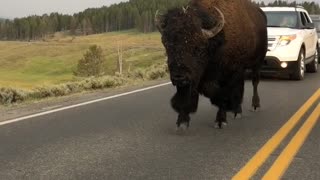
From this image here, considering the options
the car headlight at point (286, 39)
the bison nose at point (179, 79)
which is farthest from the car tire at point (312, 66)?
the bison nose at point (179, 79)

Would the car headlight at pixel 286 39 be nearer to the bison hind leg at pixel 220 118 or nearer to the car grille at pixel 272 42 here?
the car grille at pixel 272 42

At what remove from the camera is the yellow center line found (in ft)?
19.1

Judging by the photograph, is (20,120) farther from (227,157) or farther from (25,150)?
(227,157)

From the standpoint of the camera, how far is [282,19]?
16.4 m

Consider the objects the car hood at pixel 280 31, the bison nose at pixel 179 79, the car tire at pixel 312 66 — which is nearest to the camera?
the bison nose at pixel 179 79

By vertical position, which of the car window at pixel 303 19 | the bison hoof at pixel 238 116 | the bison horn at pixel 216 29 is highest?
the bison horn at pixel 216 29

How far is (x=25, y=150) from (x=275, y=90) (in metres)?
7.65

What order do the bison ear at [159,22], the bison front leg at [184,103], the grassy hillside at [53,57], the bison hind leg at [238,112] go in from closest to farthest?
the bison ear at [159,22] → the bison front leg at [184,103] → the bison hind leg at [238,112] → the grassy hillside at [53,57]

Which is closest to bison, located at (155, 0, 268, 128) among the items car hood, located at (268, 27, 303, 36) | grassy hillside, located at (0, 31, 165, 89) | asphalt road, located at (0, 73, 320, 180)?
asphalt road, located at (0, 73, 320, 180)

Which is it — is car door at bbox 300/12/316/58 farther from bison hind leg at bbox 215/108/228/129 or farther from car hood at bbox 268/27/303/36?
bison hind leg at bbox 215/108/228/129

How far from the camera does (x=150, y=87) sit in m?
14.6

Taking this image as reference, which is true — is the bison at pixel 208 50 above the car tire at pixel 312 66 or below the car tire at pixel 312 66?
above

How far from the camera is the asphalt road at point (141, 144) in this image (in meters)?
5.98

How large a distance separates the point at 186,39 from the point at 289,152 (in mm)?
1884
